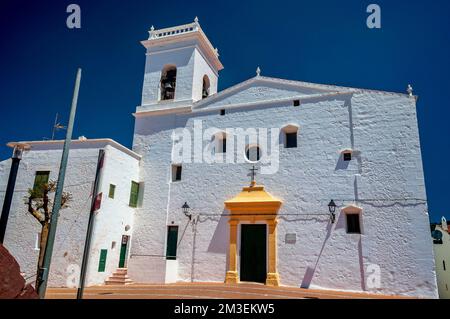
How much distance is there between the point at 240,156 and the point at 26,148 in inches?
367

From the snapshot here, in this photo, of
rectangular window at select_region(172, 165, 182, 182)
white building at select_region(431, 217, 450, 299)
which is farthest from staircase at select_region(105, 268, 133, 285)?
white building at select_region(431, 217, 450, 299)

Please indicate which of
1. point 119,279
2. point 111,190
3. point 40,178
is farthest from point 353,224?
point 40,178

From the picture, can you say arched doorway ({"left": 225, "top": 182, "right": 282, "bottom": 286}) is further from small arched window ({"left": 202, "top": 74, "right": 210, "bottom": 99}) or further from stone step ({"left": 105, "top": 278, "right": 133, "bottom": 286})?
small arched window ({"left": 202, "top": 74, "right": 210, "bottom": 99})

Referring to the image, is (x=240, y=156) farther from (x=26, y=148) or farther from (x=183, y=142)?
(x=26, y=148)

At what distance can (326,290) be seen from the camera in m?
11.9

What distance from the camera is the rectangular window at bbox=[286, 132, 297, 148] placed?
46.9ft

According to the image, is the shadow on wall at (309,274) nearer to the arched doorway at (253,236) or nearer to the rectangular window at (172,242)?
the arched doorway at (253,236)

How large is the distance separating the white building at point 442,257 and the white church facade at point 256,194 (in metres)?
7.91

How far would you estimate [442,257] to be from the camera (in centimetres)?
1773

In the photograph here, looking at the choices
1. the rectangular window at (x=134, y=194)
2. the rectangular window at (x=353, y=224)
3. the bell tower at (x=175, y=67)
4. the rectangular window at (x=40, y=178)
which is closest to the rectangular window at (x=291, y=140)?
the rectangular window at (x=353, y=224)

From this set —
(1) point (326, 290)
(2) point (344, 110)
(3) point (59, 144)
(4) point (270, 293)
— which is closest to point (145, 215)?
(3) point (59, 144)

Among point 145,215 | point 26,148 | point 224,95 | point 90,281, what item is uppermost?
point 224,95

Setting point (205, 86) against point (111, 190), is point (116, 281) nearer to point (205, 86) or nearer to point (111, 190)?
point (111, 190)

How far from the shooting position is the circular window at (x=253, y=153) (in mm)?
14595
